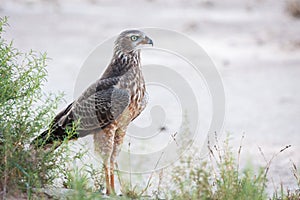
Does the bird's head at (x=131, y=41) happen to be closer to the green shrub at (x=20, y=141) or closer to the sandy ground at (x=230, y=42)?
the green shrub at (x=20, y=141)

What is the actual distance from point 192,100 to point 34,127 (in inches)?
221

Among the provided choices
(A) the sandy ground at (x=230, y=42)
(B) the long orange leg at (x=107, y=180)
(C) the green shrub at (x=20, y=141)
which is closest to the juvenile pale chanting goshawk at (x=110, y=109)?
(B) the long orange leg at (x=107, y=180)

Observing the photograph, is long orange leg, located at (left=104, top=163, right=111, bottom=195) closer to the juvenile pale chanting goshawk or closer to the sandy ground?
the juvenile pale chanting goshawk

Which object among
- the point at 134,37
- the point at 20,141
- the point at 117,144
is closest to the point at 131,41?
the point at 134,37

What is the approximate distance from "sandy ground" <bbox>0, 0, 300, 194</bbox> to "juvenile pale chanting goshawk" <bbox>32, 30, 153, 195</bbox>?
1.83 meters

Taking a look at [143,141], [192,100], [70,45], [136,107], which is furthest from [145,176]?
[70,45]

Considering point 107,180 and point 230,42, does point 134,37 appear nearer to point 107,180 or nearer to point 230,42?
point 107,180

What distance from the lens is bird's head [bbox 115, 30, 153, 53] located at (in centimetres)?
664

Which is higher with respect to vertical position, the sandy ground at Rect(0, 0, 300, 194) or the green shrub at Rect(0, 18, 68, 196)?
the sandy ground at Rect(0, 0, 300, 194)

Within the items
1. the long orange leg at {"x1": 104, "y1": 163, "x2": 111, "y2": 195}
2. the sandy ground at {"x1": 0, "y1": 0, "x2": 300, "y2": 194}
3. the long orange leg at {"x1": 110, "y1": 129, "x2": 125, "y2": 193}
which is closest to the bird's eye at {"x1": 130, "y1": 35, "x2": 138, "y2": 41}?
the long orange leg at {"x1": 110, "y1": 129, "x2": 125, "y2": 193}

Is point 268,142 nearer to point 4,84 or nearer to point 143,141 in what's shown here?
point 143,141

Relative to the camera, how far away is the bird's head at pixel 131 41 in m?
6.64

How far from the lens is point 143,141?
324 inches

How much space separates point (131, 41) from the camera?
6.68 m
